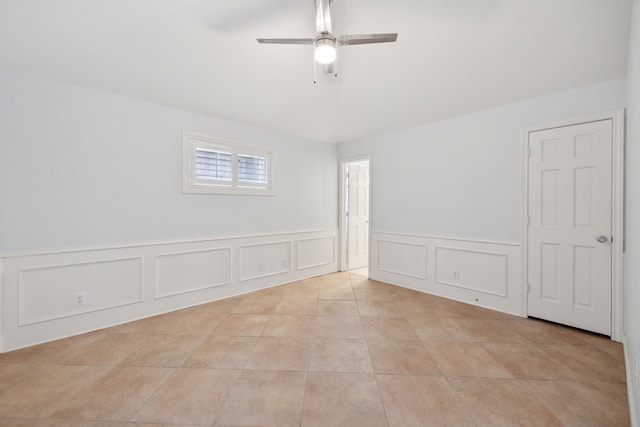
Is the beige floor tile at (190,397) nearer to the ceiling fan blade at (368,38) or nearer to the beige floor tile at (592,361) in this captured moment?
the ceiling fan blade at (368,38)

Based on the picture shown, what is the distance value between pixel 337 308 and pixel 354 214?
7.75 ft

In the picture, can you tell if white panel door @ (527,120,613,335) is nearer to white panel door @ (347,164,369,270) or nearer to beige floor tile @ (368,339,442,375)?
beige floor tile @ (368,339,442,375)

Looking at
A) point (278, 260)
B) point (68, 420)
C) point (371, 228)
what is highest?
point (371, 228)

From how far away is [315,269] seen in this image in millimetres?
4781

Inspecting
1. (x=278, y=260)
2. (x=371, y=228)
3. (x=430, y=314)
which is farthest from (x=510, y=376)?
(x=278, y=260)

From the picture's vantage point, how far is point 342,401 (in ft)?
5.64

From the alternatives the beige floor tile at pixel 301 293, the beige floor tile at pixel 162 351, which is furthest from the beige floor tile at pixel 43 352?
the beige floor tile at pixel 301 293

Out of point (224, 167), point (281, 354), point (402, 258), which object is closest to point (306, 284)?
point (402, 258)

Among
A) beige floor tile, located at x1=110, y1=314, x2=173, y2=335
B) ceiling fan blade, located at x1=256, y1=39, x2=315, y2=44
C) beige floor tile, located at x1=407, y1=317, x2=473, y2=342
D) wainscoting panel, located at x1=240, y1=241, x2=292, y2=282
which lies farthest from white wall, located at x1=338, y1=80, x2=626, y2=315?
beige floor tile, located at x1=110, y1=314, x2=173, y2=335

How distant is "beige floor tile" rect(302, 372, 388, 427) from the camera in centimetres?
156

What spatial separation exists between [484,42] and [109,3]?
2.48 m

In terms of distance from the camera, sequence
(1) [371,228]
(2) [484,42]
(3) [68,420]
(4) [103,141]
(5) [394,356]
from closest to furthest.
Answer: (3) [68,420], (2) [484,42], (5) [394,356], (4) [103,141], (1) [371,228]

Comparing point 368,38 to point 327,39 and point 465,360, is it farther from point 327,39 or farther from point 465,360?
point 465,360

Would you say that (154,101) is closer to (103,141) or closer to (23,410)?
(103,141)
